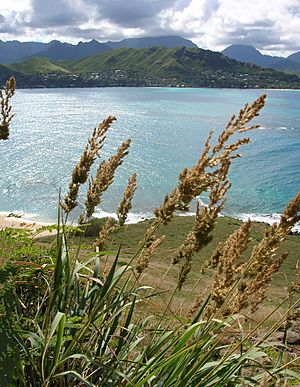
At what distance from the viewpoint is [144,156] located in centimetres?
7050

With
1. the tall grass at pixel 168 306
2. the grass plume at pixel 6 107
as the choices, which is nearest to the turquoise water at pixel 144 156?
the grass plume at pixel 6 107

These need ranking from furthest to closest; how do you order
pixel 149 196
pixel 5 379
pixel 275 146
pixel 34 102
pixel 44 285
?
pixel 34 102 → pixel 275 146 → pixel 149 196 → pixel 44 285 → pixel 5 379

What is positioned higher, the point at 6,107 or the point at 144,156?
the point at 6,107

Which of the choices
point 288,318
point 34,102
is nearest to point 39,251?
point 288,318

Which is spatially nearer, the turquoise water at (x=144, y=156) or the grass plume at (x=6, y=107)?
the grass plume at (x=6, y=107)

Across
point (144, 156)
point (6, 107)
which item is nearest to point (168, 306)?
point (6, 107)

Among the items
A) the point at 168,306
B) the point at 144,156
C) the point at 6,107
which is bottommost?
the point at 144,156

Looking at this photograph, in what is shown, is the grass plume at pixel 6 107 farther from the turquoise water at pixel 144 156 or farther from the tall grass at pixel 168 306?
the turquoise water at pixel 144 156

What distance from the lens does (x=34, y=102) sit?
140500 mm

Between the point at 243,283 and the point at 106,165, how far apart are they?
1015 millimetres

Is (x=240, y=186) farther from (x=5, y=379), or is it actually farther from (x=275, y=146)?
(x=5, y=379)

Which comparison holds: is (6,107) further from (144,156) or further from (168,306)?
(144,156)

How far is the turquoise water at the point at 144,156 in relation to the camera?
168 ft

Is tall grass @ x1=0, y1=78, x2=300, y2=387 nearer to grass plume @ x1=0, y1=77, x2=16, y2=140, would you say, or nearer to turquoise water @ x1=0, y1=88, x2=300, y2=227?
grass plume @ x1=0, y1=77, x2=16, y2=140
